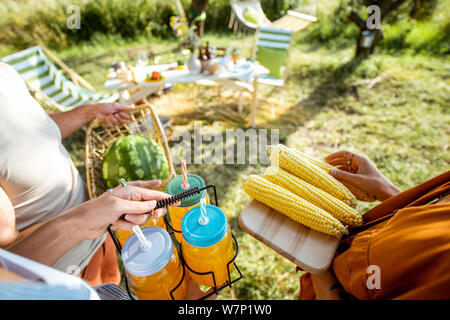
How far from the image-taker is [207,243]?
0.88 meters

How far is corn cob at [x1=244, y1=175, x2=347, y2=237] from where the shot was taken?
3.88 ft

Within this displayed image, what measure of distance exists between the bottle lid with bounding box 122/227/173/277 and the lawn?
5.44ft

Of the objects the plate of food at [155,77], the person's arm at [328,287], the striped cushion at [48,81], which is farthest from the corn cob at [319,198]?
the striped cushion at [48,81]

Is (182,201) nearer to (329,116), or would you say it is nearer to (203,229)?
(203,229)

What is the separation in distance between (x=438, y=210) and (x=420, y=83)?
5733 mm

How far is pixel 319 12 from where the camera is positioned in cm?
842

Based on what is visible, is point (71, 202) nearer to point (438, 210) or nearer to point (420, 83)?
point (438, 210)

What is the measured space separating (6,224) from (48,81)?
4.20 meters

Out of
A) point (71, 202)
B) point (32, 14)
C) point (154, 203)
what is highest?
point (32, 14)

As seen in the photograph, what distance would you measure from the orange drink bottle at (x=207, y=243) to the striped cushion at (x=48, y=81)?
12.6 ft

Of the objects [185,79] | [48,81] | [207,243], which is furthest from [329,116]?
[48,81]

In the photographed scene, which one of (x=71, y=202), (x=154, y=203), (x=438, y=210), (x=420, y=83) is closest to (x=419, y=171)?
(x=420, y=83)
